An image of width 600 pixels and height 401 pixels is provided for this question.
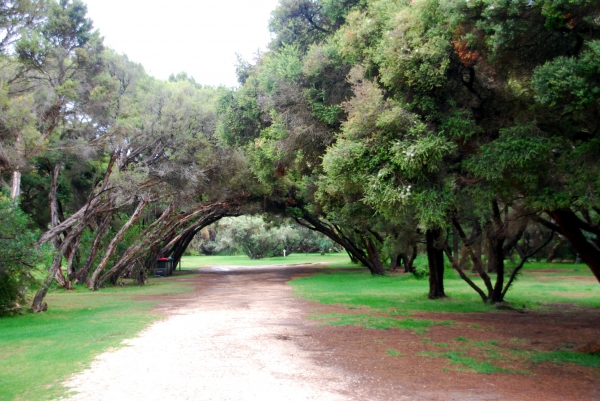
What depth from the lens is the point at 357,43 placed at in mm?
10062

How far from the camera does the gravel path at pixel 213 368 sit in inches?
220

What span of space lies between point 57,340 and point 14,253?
3292 millimetres

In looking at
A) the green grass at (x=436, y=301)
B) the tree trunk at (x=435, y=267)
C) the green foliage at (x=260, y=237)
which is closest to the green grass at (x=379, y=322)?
the green grass at (x=436, y=301)

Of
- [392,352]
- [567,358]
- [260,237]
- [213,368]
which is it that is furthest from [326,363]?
[260,237]

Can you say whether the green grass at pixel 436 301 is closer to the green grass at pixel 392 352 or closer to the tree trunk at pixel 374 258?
the green grass at pixel 392 352

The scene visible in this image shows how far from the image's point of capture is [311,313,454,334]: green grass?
10938mm

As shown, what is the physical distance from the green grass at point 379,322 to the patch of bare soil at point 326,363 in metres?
0.38

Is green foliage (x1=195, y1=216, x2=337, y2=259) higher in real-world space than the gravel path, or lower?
higher

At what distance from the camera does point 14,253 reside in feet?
36.8

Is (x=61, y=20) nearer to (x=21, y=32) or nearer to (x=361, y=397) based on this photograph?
(x=21, y=32)

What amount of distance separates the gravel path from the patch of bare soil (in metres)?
0.01

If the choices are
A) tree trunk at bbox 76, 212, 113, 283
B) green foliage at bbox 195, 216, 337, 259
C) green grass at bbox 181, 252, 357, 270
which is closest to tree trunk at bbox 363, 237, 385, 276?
green grass at bbox 181, 252, 357, 270

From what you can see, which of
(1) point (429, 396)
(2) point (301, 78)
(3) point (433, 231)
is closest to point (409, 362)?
(1) point (429, 396)

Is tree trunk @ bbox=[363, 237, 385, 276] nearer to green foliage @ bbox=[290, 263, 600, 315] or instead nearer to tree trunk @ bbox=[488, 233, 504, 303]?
green foliage @ bbox=[290, 263, 600, 315]
